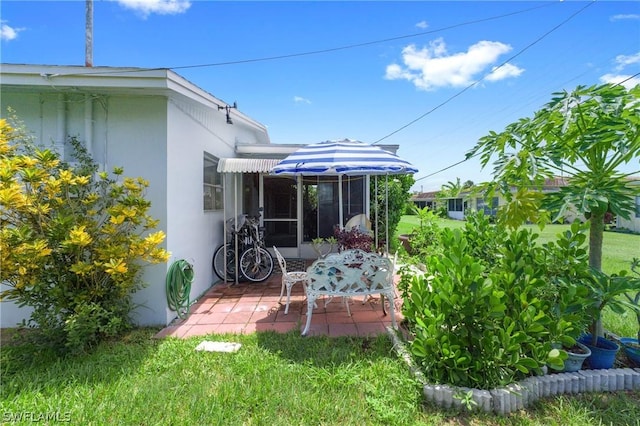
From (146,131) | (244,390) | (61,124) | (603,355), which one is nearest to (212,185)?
(146,131)

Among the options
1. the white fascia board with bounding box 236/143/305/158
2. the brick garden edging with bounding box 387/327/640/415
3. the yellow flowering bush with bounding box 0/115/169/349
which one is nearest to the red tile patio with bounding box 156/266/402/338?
the yellow flowering bush with bounding box 0/115/169/349

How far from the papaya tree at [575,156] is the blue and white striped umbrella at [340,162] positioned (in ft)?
4.77

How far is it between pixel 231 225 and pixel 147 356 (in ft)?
13.3

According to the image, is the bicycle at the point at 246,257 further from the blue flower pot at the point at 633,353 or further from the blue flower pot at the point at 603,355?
the blue flower pot at the point at 633,353

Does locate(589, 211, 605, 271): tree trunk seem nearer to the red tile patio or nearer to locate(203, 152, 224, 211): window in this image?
the red tile patio

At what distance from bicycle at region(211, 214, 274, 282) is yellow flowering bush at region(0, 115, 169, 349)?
2776 mm

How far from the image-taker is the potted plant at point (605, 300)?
277 cm

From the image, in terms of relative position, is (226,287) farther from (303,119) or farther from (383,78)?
(303,119)

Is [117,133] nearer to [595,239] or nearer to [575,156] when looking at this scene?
[575,156]

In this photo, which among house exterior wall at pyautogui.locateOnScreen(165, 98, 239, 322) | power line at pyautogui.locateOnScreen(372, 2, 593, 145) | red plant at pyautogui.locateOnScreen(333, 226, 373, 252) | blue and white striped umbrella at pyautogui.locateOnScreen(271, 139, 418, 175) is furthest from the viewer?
power line at pyautogui.locateOnScreen(372, 2, 593, 145)

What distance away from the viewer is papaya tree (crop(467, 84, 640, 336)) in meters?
2.46

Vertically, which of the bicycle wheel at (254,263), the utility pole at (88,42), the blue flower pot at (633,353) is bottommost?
the blue flower pot at (633,353)

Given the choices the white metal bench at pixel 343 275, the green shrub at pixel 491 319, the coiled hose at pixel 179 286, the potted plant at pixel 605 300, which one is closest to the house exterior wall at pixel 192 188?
the coiled hose at pixel 179 286

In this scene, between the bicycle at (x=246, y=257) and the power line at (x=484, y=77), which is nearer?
the bicycle at (x=246, y=257)
